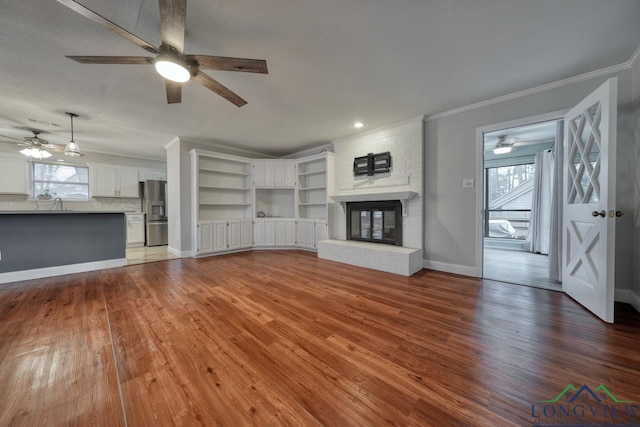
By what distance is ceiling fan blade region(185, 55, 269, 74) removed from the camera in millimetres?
1814

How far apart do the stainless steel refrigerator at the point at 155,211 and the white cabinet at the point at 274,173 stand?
295 cm

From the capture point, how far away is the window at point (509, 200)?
6.21 m

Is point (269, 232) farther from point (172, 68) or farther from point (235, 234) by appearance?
point (172, 68)

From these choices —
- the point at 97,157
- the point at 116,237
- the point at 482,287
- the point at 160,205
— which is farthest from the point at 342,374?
the point at 97,157

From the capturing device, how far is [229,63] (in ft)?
6.12

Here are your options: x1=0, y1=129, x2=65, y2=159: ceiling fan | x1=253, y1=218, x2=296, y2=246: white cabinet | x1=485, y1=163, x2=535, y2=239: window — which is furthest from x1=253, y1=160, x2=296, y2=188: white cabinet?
x1=485, y1=163, x2=535, y2=239: window

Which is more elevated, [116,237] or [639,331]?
[116,237]

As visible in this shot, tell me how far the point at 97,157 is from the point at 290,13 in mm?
6952

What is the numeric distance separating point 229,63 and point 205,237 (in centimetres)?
398

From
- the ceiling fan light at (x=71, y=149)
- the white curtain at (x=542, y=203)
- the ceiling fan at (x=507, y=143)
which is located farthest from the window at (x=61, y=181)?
the white curtain at (x=542, y=203)

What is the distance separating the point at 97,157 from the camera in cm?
591

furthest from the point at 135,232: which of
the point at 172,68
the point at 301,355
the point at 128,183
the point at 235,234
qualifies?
the point at 301,355

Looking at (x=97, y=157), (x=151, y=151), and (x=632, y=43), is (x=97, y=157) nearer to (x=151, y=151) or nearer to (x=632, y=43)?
(x=151, y=151)

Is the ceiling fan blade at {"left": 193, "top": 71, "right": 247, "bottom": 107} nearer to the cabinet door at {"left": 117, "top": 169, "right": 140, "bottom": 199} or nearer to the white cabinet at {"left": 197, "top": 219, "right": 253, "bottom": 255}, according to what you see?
the white cabinet at {"left": 197, "top": 219, "right": 253, "bottom": 255}
